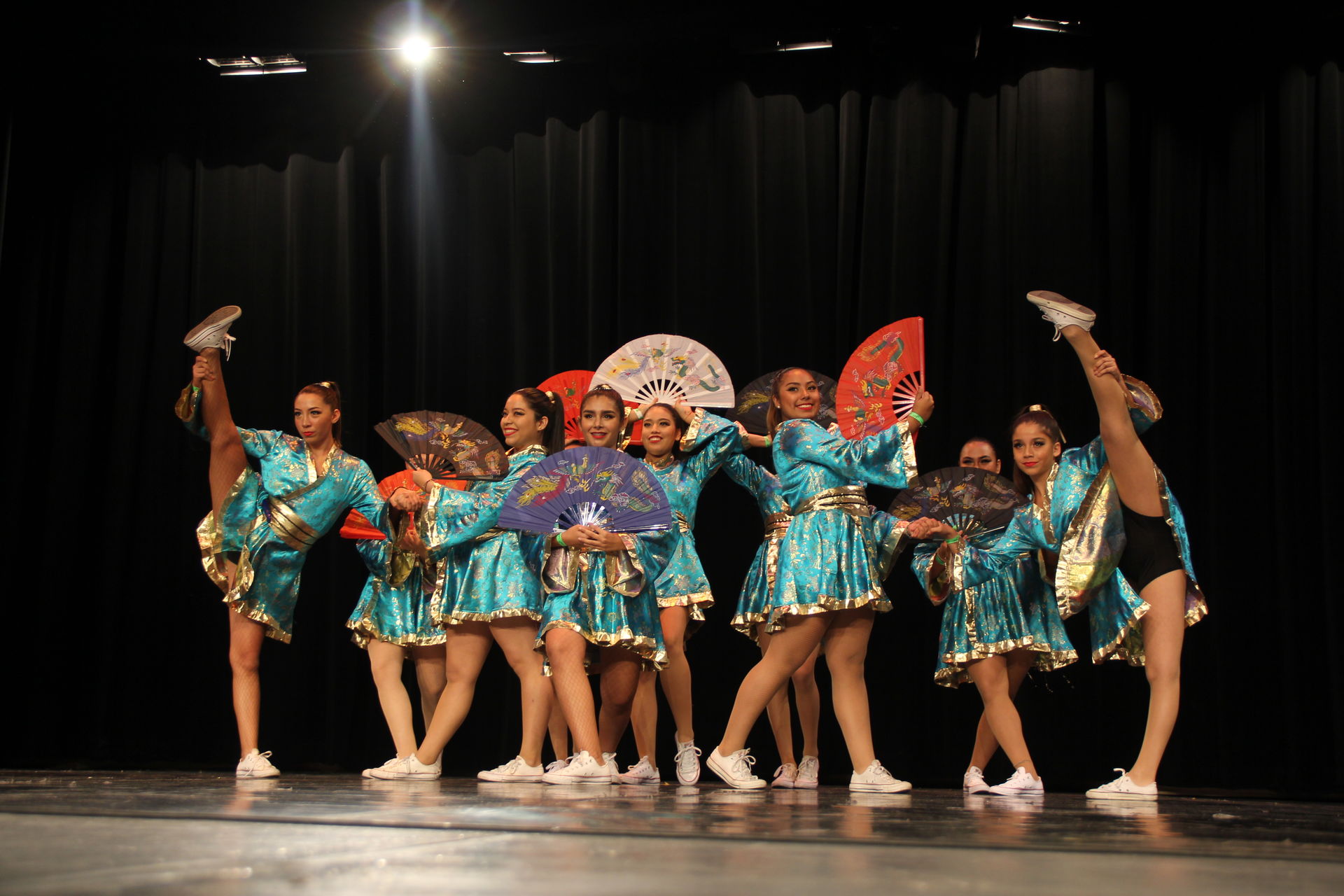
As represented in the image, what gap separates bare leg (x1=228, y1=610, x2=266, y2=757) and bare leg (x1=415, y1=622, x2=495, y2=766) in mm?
636

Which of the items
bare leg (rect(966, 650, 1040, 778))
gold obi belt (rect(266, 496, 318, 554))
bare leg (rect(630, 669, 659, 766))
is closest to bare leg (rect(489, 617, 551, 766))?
bare leg (rect(630, 669, 659, 766))

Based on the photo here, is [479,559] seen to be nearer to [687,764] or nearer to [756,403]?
[687,764]

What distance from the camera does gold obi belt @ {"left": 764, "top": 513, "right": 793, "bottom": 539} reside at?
4488mm

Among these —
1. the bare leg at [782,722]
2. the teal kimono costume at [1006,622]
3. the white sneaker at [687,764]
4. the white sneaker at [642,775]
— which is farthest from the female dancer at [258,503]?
the teal kimono costume at [1006,622]

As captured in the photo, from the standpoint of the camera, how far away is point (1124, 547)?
391 centimetres

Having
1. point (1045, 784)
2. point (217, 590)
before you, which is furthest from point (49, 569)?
point (1045, 784)

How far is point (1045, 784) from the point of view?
539cm

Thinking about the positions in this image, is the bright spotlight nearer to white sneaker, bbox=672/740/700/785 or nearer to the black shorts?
white sneaker, bbox=672/740/700/785

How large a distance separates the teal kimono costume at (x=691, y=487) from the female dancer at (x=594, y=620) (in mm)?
532

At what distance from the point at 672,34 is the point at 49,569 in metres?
4.35

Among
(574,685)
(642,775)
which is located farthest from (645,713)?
(574,685)

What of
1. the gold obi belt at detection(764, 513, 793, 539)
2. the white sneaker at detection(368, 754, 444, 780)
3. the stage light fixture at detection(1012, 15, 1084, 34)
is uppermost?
the stage light fixture at detection(1012, 15, 1084, 34)

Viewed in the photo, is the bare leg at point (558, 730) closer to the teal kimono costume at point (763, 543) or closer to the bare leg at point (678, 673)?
the bare leg at point (678, 673)

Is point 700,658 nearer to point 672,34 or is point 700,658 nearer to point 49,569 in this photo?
point 672,34
